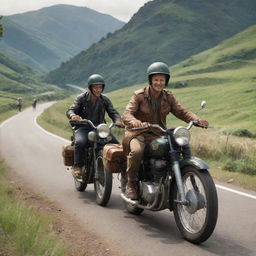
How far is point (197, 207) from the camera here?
19.1ft

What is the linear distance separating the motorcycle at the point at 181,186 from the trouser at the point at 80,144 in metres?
2.52

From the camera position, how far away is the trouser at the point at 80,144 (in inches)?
359

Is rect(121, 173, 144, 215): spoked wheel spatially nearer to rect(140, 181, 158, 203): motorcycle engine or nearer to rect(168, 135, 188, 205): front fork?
rect(140, 181, 158, 203): motorcycle engine

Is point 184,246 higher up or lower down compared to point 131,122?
lower down

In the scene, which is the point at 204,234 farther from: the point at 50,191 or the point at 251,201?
the point at 50,191

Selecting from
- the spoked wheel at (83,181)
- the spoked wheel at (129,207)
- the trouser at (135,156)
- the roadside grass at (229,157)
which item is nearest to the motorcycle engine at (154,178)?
the trouser at (135,156)

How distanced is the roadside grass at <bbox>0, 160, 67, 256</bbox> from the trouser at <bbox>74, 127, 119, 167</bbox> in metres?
2.47

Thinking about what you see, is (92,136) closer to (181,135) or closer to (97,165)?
(97,165)

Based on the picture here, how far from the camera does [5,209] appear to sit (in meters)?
6.29

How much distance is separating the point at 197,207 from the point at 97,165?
312 centimetres

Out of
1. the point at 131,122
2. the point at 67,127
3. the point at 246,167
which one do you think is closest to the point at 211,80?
the point at 67,127

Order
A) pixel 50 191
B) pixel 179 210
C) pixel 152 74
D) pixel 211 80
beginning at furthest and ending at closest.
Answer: pixel 211 80 < pixel 50 191 < pixel 152 74 < pixel 179 210

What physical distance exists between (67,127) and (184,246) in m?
28.4

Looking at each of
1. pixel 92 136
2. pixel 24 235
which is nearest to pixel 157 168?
pixel 24 235
